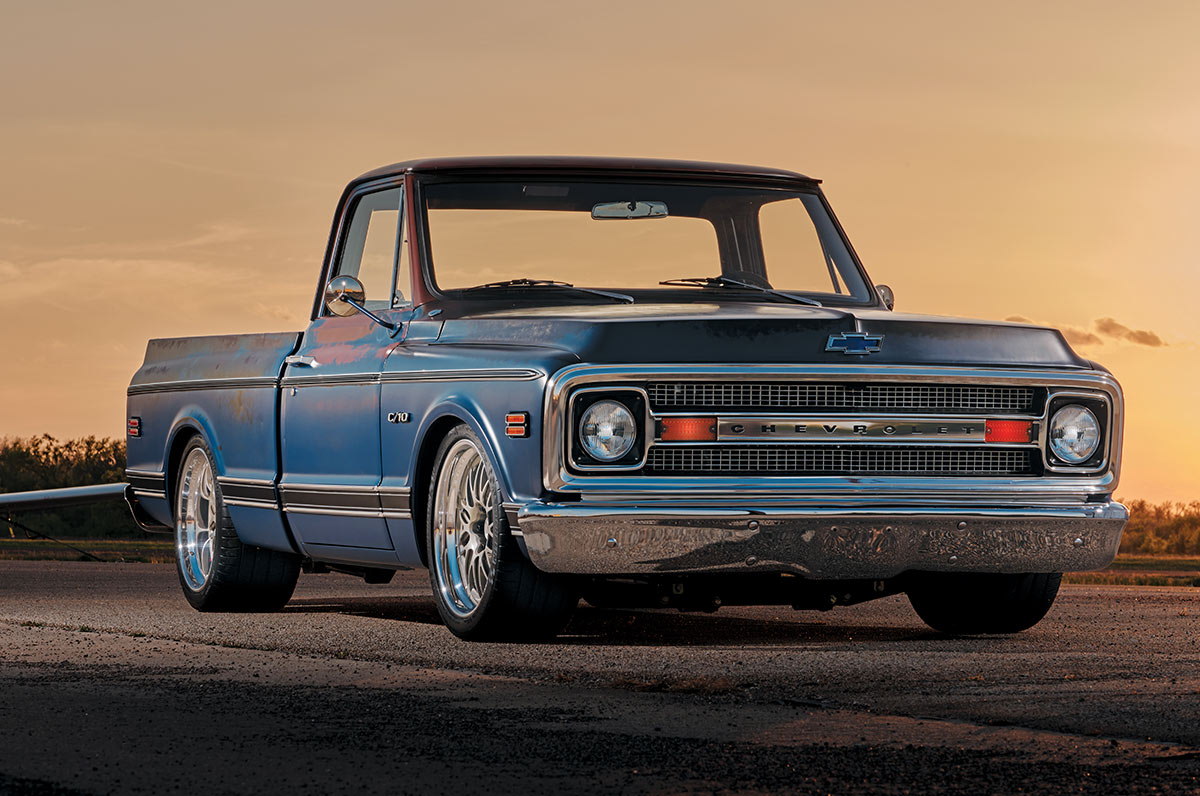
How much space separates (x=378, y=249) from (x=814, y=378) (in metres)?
2.85

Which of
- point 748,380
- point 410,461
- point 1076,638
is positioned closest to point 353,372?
point 410,461

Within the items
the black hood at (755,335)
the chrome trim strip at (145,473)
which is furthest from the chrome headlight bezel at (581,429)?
the chrome trim strip at (145,473)

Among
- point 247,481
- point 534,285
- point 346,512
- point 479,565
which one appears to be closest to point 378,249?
point 534,285

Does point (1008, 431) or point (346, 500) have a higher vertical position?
point (1008, 431)

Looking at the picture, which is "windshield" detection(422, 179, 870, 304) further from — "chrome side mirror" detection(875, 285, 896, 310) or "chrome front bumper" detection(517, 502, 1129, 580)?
"chrome front bumper" detection(517, 502, 1129, 580)

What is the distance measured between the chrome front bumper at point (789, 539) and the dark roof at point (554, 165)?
7.91 feet

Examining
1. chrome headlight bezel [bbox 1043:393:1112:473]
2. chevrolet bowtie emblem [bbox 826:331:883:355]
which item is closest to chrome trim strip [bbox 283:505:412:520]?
chevrolet bowtie emblem [bbox 826:331:883:355]

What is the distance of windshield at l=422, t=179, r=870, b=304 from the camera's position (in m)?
9.56

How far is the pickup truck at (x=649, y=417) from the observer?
7945 millimetres

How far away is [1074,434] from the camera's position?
8680 millimetres

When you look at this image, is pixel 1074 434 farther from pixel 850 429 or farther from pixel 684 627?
pixel 684 627

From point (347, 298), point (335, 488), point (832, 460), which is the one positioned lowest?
point (335, 488)

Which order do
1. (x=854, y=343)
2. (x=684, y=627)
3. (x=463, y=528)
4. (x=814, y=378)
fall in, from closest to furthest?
(x=814, y=378) → (x=854, y=343) → (x=463, y=528) → (x=684, y=627)

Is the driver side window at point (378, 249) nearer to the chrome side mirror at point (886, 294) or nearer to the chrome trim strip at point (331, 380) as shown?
the chrome trim strip at point (331, 380)
